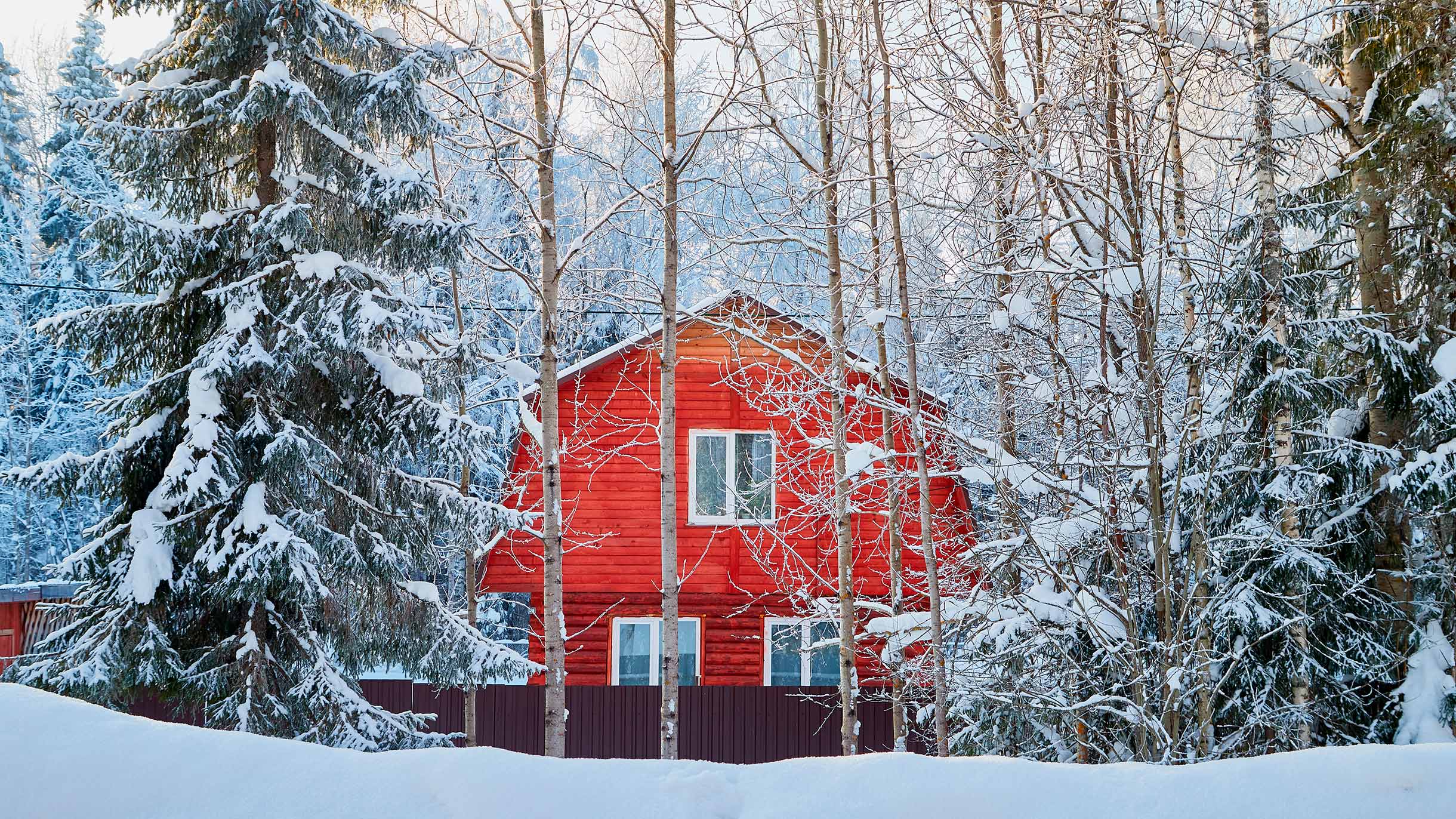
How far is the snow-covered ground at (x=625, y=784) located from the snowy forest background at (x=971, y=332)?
3.46 metres

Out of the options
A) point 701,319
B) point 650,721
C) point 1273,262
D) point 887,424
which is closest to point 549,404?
point 701,319

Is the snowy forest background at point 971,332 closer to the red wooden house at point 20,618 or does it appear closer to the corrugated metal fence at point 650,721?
the corrugated metal fence at point 650,721

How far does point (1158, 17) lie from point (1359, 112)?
87.4 inches

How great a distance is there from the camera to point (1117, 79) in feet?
16.4

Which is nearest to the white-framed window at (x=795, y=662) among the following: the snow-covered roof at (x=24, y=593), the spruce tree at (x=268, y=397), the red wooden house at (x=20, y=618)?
the spruce tree at (x=268, y=397)

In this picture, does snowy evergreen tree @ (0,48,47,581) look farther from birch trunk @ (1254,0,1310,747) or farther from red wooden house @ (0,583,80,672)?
birch trunk @ (1254,0,1310,747)

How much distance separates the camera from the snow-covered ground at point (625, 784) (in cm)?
152

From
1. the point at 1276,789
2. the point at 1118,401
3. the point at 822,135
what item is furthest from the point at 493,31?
the point at 1276,789

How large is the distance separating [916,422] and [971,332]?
0.86m

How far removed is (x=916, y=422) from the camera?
6.41 metres

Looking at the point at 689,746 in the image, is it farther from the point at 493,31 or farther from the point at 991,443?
the point at 493,31

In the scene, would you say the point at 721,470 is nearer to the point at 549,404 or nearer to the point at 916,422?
the point at 549,404

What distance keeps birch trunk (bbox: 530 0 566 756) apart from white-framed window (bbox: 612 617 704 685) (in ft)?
A: 17.0

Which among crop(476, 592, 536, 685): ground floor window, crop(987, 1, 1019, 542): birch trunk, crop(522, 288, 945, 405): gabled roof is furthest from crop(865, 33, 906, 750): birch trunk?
crop(476, 592, 536, 685): ground floor window
